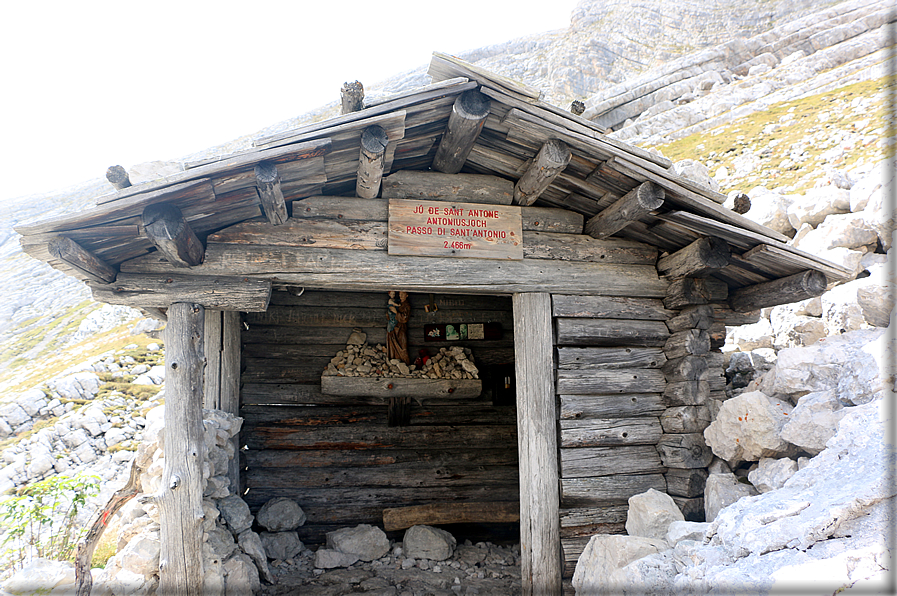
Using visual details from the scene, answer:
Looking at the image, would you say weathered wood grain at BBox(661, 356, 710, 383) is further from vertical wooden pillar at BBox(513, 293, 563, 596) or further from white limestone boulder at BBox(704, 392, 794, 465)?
vertical wooden pillar at BBox(513, 293, 563, 596)

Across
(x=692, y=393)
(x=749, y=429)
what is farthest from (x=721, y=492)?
(x=692, y=393)

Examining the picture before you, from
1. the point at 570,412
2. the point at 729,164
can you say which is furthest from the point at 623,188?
the point at 729,164

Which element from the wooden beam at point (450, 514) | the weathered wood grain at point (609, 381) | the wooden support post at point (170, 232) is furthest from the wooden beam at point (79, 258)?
the wooden beam at point (450, 514)

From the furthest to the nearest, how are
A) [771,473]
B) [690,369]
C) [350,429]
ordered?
[350,429] → [690,369] → [771,473]

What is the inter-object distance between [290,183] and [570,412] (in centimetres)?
336

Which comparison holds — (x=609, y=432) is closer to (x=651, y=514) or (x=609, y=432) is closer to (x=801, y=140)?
(x=651, y=514)

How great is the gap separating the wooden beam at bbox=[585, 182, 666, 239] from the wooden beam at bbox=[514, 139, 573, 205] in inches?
25.1

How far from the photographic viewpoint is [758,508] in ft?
10.7

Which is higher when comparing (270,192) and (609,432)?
(270,192)

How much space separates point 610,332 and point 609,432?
99 cm

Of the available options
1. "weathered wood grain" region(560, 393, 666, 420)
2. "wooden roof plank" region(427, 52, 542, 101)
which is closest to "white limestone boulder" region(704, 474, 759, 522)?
"weathered wood grain" region(560, 393, 666, 420)

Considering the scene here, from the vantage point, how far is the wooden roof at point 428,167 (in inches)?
150

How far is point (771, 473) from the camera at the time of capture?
4141mm

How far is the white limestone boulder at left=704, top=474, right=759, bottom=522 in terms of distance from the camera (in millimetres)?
4383
